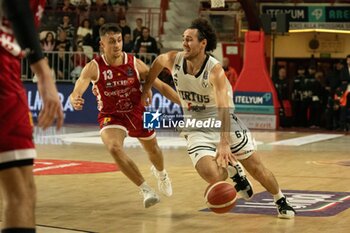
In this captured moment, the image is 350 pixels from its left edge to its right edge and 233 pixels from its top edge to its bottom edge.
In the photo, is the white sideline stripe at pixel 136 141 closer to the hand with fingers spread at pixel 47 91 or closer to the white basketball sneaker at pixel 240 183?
the white basketball sneaker at pixel 240 183

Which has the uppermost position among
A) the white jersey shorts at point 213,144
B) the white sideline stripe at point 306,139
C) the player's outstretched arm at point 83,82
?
the player's outstretched arm at point 83,82

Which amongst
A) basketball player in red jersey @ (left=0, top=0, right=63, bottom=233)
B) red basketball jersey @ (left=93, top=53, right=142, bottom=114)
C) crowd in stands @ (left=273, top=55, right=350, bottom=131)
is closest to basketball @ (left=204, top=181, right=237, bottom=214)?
red basketball jersey @ (left=93, top=53, right=142, bottom=114)

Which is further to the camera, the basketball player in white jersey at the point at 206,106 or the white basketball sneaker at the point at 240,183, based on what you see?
the white basketball sneaker at the point at 240,183

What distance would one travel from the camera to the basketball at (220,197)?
7992 millimetres

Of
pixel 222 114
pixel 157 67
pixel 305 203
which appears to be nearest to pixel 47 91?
pixel 222 114

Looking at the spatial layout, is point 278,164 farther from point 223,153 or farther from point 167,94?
point 223,153

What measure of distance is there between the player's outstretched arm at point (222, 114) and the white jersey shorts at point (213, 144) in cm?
34

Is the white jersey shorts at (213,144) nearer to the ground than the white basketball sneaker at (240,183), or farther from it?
farther from it

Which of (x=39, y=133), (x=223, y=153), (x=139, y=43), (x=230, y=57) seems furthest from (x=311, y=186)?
(x=230, y=57)

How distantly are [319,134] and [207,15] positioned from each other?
6.09 m

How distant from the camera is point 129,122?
33.1 ft

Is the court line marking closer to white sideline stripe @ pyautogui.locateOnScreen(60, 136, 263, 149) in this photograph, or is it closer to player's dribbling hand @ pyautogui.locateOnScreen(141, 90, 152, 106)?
player's dribbling hand @ pyautogui.locateOnScreen(141, 90, 152, 106)

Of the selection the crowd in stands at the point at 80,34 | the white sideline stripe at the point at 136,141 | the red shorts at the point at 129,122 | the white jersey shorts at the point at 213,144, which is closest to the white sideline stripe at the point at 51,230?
the white jersey shorts at the point at 213,144

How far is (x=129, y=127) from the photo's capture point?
10.1m
